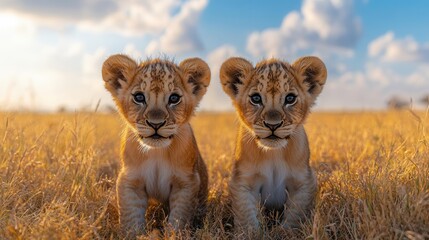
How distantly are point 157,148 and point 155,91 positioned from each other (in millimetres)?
586

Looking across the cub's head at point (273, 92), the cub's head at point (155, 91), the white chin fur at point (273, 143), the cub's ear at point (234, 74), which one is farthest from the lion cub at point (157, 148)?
the white chin fur at point (273, 143)

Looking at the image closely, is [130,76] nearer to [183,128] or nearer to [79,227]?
[183,128]

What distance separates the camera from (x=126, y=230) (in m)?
5.06

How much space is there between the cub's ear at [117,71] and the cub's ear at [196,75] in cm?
47

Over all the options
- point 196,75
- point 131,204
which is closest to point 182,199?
point 131,204

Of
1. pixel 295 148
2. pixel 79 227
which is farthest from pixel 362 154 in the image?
pixel 79 227

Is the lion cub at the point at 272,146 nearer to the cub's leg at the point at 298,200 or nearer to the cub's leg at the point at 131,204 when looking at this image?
the cub's leg at the point at 298,200

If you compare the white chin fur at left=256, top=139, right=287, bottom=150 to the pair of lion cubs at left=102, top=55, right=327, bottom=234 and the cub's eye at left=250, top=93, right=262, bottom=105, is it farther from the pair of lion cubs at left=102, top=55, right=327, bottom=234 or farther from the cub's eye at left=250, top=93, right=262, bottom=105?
the cub's eye at left=250, top=93, right=262, bottom=105

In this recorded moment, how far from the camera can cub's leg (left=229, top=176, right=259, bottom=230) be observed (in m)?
4.86

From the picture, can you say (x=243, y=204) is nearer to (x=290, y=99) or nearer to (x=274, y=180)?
(x=274, y=180)

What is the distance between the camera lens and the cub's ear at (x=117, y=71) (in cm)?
520

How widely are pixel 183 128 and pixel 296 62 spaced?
1.20m

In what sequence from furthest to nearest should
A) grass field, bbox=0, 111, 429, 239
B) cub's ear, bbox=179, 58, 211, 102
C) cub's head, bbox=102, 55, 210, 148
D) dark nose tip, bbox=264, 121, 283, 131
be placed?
cub's ear, bbox=179, 58, 211, 102
cub's head, bbox=102, 55, 210, 148
dark nose tip, bbox=264, 121, 283, 131
grass field, bbox=0, 111, 429, 239

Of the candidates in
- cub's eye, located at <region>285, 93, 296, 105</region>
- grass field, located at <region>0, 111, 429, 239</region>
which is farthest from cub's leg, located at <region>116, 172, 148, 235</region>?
cub's eye, located at <region>285, 93, 296, 105</region>
